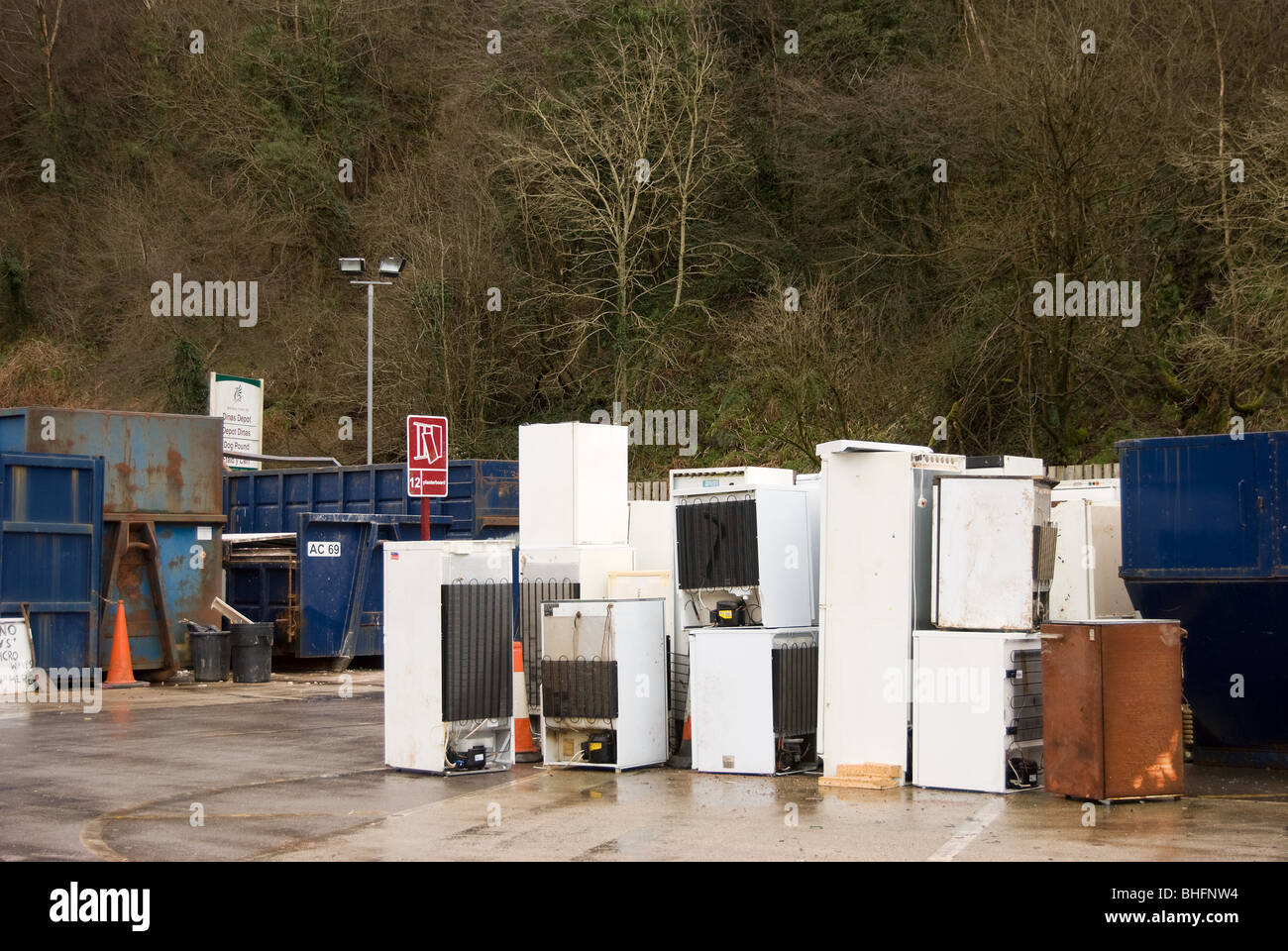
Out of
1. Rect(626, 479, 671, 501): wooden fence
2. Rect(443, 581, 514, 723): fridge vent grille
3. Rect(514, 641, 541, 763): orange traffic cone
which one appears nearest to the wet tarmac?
Rect(514, 641, 541, 763): orange traffic cone

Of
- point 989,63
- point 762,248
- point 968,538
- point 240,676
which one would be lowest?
point 240,676

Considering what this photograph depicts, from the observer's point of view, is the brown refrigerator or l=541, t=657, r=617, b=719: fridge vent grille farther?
l=541, t=657, r=617, b=719: fridge vent grille

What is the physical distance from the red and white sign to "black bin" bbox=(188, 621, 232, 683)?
4839 mm

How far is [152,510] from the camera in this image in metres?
18.7

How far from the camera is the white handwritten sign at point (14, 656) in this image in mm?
16438

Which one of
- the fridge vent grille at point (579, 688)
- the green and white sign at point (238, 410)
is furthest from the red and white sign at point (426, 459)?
the green and white sign at point (238, 410)

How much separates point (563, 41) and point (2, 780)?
2937 centimetres

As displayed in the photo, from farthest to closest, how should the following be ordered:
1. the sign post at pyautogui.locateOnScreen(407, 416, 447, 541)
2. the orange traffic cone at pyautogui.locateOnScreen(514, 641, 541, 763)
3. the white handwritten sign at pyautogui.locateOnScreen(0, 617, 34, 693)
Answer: the white handwritten sign at pyautogui.locateOnScreen(0, 617, 34, 693) → the sign post at pyautogui.locateOnScreen(407, 416, 447, 541) → the orange traffic cone at pyautogui.locateOnScreen(514, 641, 541, 763)

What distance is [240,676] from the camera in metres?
18.8

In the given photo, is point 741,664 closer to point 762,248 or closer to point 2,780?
point 2,780

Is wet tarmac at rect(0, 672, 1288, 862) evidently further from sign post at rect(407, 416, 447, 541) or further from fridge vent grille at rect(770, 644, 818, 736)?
sign post at rect(407, 416, 447, 541)

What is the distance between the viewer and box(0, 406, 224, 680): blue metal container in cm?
1794

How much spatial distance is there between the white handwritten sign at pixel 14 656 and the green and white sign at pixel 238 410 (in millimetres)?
11055
